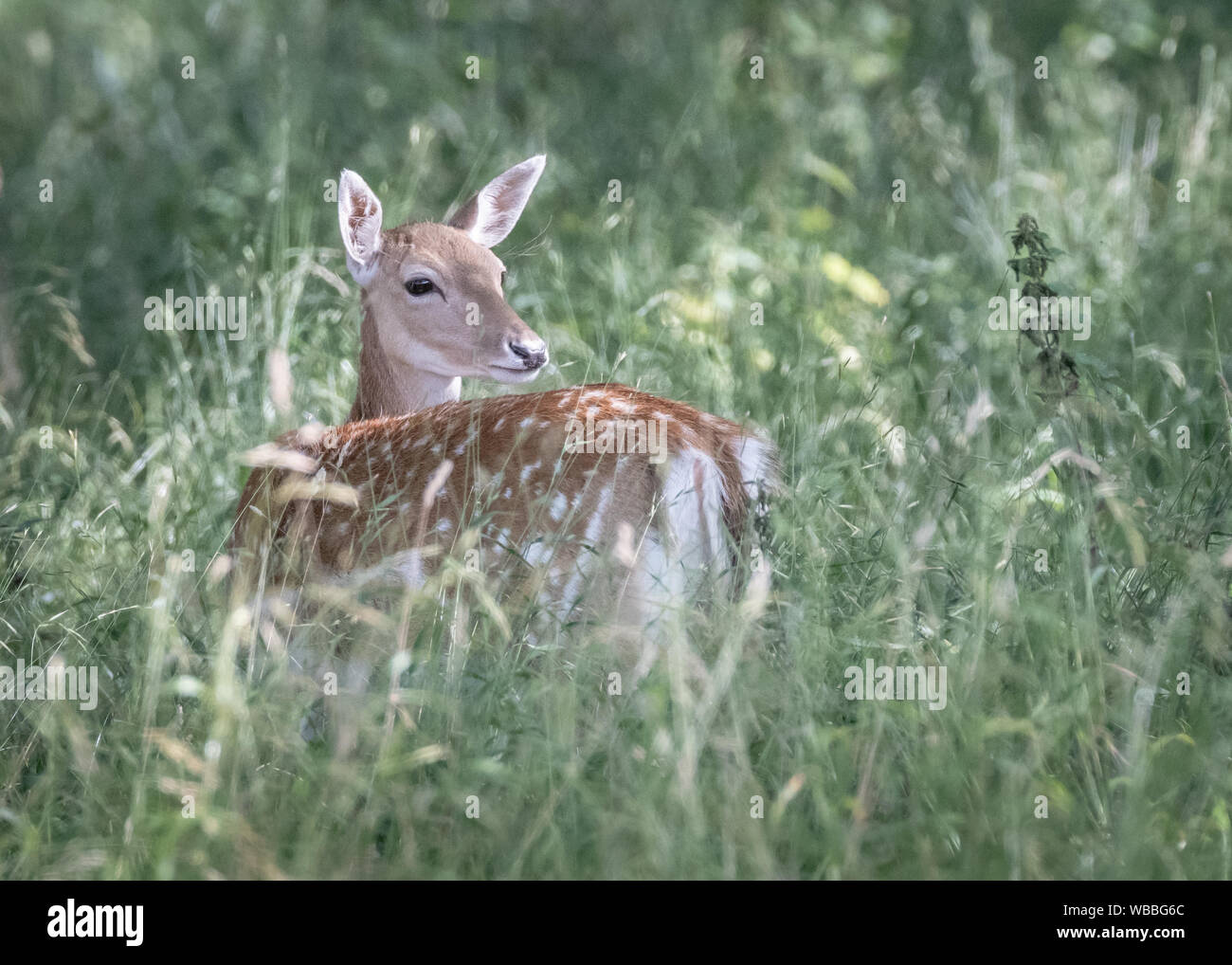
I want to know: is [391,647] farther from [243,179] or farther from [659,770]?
[243,179]

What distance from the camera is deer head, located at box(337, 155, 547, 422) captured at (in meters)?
4.32

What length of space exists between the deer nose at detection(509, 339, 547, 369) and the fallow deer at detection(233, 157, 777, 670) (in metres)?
0.42

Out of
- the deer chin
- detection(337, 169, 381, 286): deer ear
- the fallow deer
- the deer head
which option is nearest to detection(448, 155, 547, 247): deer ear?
the deer head

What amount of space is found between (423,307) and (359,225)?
32 cm

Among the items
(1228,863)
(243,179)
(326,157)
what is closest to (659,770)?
(1228,863)

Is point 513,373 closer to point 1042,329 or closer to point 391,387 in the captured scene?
point 391,387

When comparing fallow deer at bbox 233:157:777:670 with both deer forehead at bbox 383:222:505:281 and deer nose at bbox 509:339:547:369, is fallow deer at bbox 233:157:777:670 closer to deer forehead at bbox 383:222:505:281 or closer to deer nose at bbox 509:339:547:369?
deer nose at bbox 509:339:547:369

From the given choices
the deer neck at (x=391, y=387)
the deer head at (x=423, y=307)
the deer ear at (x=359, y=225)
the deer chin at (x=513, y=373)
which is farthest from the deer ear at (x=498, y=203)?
the deer chin at (x=513, y=373)

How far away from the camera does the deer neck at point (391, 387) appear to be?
177 inches

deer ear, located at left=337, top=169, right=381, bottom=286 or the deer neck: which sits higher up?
deer ear, located at left=337, top=169, right=381, bottom=286

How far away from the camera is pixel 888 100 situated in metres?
7.40

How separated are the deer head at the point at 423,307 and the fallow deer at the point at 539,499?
0.52 m

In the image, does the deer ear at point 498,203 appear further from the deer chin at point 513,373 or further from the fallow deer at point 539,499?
the fallow deer at point 539,499

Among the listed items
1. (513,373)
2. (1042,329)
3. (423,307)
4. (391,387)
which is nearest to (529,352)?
(513,373)
